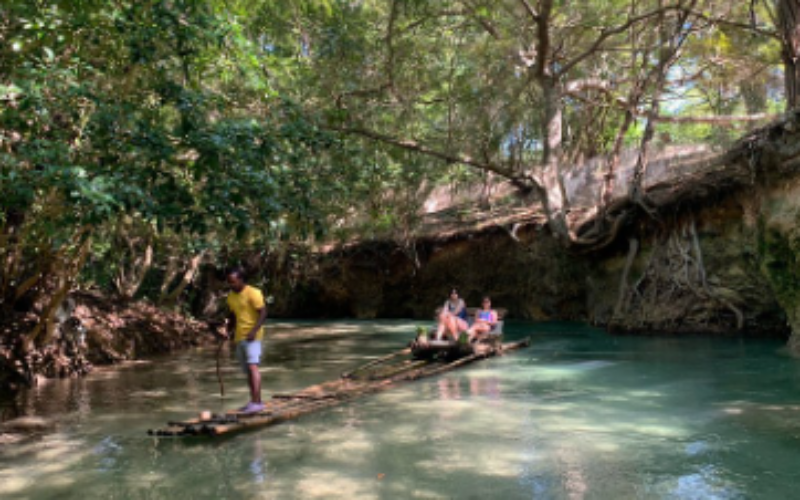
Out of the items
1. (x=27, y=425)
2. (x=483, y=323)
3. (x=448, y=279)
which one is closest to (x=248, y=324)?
(x=27, y=425)

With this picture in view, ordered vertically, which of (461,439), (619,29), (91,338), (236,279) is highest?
(619,29)

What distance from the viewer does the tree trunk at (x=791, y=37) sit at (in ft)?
39.5

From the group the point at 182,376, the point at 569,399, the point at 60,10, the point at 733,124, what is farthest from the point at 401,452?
the point at 733,124

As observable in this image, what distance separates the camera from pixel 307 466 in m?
5.70

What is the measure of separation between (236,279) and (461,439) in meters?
2.77

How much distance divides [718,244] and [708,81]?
5.58m

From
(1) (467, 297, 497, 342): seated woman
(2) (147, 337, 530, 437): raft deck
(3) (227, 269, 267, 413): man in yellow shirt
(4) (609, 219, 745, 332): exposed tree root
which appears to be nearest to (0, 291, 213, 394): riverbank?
(2) (147, 337, 530, 437): raft deck

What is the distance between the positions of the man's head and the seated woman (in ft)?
18.1

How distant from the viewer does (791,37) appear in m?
12.1

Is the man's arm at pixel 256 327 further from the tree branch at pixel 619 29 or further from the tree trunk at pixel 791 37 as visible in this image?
the tree trunk at pixel 791 37

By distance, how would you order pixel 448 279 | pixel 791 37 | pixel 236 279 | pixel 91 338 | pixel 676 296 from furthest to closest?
pixel 448 279 < pixel 676 296 < pixel 91 338 < pixel 791 37 < pixel 236 279

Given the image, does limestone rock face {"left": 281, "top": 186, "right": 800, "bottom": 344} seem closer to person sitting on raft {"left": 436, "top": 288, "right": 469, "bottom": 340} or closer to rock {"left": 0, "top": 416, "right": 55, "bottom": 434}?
person sitting on raft {"left": 436, "top": 288, "right": 469, "bottom": 340}

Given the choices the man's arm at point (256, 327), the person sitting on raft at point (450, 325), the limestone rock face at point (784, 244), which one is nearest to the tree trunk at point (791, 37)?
the limestone rock face at point (784, 244)

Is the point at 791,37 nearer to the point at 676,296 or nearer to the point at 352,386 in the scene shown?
the point at 676,296
